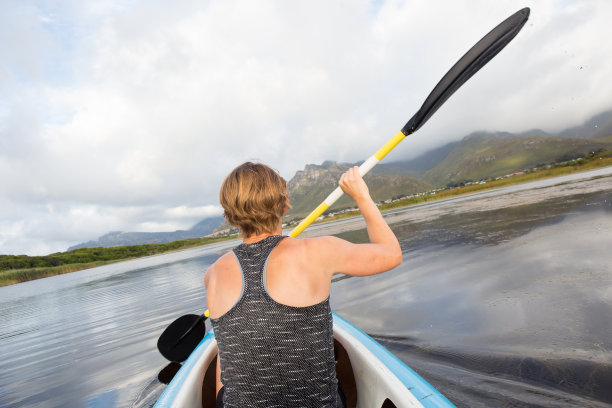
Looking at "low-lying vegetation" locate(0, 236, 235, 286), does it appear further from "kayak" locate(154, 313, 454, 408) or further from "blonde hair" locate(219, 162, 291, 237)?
"blonde hair" locate(219, 162, 291, 237)

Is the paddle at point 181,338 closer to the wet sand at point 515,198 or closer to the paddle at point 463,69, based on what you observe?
A: the paddle at point 463,69

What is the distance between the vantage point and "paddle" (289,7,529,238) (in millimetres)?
3279

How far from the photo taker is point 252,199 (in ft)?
6.14

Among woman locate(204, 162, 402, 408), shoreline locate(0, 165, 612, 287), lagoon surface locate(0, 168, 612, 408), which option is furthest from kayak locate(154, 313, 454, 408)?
shoreline locate(0, 165, 612, 287)

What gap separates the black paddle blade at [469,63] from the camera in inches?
129

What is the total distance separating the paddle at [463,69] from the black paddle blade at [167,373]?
4658mm

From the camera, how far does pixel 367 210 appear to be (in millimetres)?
2113

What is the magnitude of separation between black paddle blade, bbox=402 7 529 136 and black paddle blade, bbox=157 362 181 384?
5812 mm

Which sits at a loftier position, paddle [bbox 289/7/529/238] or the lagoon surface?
paddle [bbox 289/7/529/238]

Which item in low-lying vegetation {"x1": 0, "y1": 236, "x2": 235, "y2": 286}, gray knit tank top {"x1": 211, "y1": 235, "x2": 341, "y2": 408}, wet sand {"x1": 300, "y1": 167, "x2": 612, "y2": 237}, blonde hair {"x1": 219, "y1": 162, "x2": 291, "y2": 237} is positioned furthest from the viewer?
low-lying vegetation {"x1": 0, "y1": 236, "x2": 235, "y2": 286}

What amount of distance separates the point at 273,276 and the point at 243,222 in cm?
44

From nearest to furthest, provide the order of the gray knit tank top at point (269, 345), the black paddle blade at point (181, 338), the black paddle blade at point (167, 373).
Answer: the gray knit tank top at point (269, 345), the black paddle blade at point (181, 338), the black paddle blade at point (167, 373)

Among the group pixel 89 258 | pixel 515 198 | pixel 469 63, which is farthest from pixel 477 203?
pixel 89 258

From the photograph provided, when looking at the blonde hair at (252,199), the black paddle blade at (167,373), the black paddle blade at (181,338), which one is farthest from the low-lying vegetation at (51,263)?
the blonde hair at (252,199)
